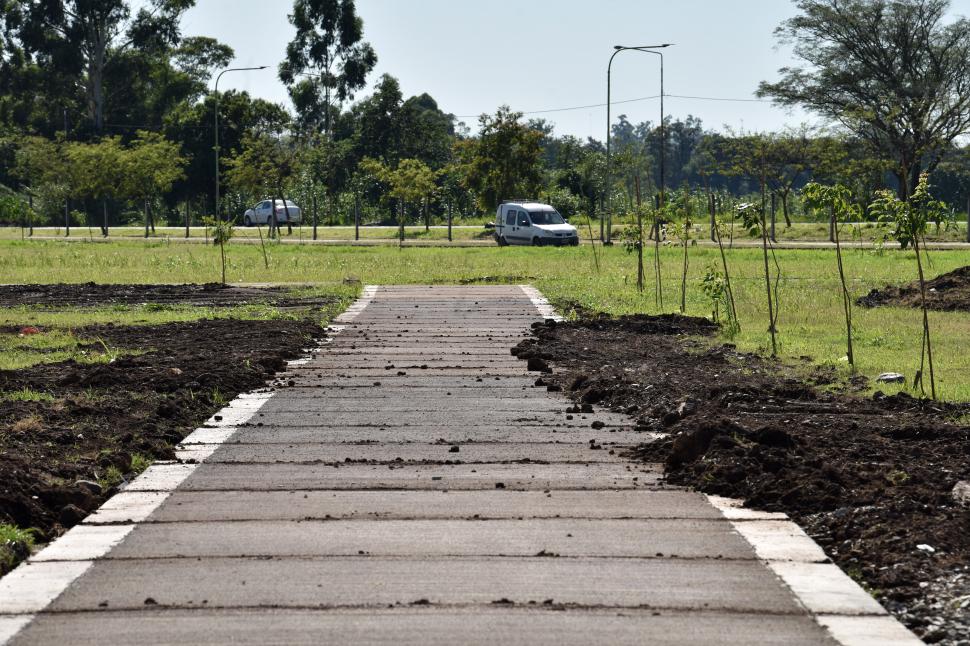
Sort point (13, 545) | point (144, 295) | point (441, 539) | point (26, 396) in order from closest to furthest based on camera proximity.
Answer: point (13, 545)
point (441, 539)
point (26, 396)
point (144, 295)

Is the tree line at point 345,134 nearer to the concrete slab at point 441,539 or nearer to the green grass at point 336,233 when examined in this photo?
the green grass at point 336,233

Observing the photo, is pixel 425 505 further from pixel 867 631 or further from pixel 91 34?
Result: pixel 91 34

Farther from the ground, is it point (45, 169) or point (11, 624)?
point (45, 169)

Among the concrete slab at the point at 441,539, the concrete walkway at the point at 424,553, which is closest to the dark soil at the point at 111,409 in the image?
the concrete walkway at the point at 424,553

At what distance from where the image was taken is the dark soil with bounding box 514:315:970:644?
573 cm

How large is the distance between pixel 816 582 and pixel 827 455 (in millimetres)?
2538

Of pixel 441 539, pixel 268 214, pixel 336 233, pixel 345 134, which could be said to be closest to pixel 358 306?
pixel 441 539

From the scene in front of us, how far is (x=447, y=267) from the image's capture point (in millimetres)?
34312

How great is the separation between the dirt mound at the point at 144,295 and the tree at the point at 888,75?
40.8 meters

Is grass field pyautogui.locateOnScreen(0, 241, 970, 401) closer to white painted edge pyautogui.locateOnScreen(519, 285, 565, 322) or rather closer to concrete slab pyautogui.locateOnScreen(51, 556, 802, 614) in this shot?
white painted edge pyautogui.locateOnScreen(519, 285, 565, 322)

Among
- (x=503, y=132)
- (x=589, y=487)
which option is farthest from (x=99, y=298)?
(x=503, y=132)

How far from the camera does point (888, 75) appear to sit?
206 feet

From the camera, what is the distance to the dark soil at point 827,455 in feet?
18.8

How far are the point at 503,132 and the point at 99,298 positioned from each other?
36.1m
